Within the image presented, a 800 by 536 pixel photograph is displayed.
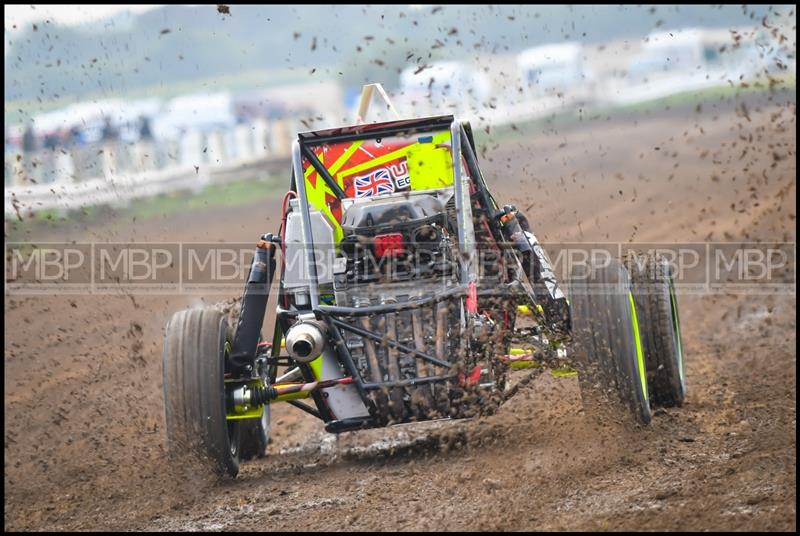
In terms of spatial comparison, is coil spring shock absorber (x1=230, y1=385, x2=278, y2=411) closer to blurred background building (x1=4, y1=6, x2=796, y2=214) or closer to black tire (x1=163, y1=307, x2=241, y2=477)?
black tire (x1=163, y1=307, x2=241, y2=477)

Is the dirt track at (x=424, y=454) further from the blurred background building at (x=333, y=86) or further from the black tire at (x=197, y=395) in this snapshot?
the blurred background building at (x=333, y=86)

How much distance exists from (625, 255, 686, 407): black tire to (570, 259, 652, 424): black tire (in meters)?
0.78

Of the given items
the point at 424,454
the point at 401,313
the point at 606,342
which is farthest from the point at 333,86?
the point at 606,342

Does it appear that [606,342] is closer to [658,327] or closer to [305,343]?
[658,327]

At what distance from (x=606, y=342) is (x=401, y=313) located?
3.47ft

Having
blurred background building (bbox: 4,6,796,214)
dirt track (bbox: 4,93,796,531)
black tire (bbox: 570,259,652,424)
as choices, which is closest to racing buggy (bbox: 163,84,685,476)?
black tire (bbox: 570,259,652,424)

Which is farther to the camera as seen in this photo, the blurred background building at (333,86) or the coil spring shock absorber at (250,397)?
the blurred background building at (333,86)

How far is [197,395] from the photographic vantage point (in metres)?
5.41

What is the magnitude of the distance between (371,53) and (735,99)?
1510cm

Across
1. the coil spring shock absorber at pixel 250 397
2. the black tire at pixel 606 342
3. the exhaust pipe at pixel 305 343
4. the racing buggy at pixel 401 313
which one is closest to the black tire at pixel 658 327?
the racing buggy at pixel 401 313

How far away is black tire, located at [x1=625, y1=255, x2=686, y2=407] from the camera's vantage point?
6152 millimetres

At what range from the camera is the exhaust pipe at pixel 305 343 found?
5441mm

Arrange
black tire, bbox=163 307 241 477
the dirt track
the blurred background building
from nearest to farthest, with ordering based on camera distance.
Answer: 1. the dirt track
2. black tire, bbox=163 307 241 477
3. the blurred background building

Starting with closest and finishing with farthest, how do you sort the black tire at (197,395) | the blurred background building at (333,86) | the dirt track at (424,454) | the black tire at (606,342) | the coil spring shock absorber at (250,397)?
the dirt track at (424,454), the black tire at (606,342), the black tire at (197,395), the coil spring shock absorber at (250,397), the blurred background building at (333,86)
